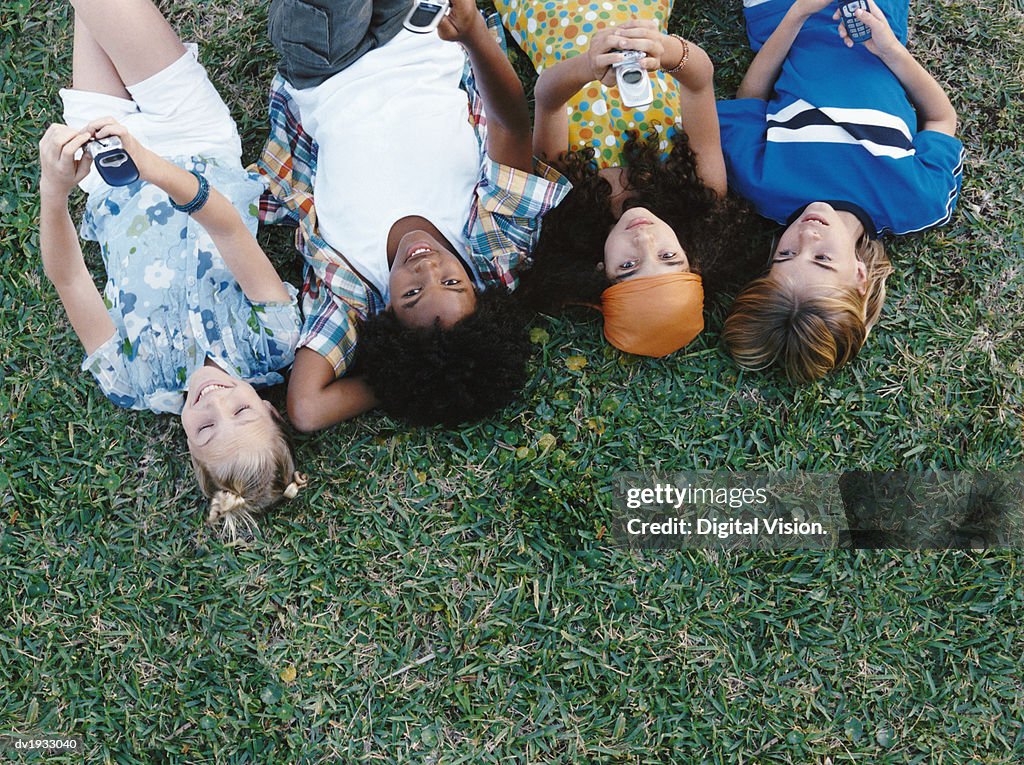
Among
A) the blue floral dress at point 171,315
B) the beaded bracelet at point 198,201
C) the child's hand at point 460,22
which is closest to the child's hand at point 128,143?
the beaded bracelet at point 198,201

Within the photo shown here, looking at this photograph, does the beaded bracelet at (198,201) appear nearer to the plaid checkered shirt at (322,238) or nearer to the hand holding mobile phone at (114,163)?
the hand holding mobile phone at (114,163)

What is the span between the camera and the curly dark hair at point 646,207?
9.99 ft

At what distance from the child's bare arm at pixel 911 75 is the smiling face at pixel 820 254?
24.4 inches

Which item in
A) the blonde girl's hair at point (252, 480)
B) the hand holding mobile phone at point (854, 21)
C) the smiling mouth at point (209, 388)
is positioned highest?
the hand holding mobile phone at point (854, 21)

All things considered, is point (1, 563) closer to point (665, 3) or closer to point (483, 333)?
point (483, 333)

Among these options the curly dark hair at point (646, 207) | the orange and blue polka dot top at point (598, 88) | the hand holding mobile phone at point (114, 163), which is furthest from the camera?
the orange and blue polka dot top at point (598, 88)

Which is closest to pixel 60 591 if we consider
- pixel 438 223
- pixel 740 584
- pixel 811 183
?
pixel 438 223

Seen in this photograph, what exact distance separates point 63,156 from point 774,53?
2559 mm

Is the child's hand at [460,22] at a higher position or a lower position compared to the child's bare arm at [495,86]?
higher

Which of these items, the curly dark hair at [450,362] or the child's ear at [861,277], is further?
the child's ear at [861,277]

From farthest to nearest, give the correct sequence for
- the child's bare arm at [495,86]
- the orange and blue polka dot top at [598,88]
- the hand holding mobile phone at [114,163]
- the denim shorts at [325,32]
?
the orange and blue polka dot top at [598,88] < the denim shorts at [325,32] < the child's bare arm at [495,86] < the hand holding mobile phone at [114,163]

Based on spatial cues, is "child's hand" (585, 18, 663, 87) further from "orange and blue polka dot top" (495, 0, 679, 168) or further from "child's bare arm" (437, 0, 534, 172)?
"orange and blue polka dot top" (495, 0, 679, 168)

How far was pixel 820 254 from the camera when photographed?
2.98 meters

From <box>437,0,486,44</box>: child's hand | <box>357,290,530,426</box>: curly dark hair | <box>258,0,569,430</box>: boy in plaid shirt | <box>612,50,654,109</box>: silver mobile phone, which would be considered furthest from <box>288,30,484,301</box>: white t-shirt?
<box>612,50,654,109</box>: silver mobile phone
